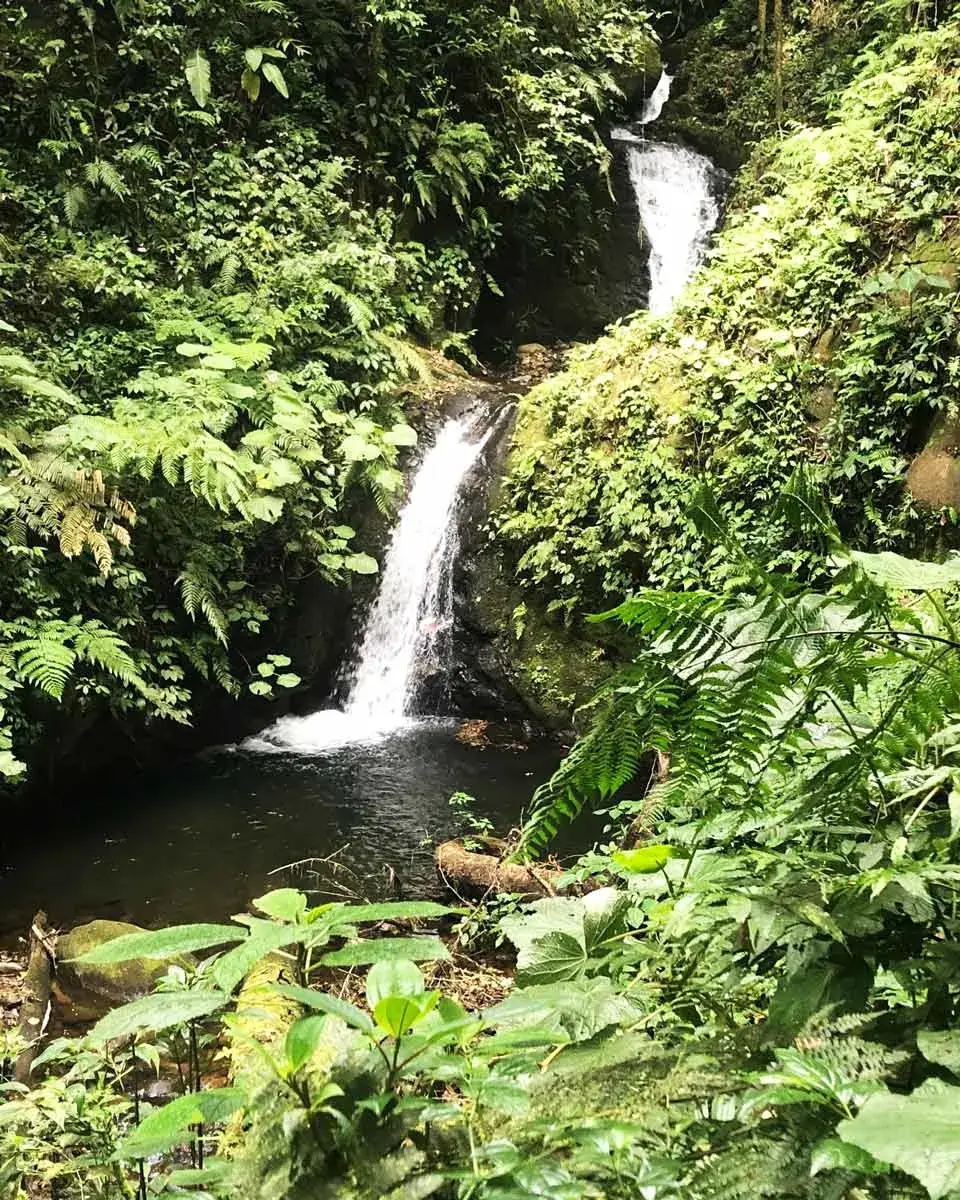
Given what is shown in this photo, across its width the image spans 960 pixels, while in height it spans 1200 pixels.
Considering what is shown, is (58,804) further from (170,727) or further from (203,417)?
(203,417)

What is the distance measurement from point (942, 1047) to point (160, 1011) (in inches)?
33.2

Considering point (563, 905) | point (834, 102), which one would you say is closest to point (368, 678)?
point (563, 905)

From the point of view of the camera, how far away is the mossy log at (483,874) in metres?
4.38

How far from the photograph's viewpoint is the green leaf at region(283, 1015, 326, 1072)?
821 mm

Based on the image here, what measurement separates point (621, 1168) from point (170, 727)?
696 cm

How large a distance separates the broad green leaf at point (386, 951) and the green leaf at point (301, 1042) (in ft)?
0.31

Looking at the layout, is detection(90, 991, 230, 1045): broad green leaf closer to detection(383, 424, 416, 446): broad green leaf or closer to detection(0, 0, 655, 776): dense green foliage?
detection(0, 0, 655, 776): dense green foliage

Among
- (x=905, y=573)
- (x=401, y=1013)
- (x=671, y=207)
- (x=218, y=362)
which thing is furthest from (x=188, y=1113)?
(x=671, y=207)

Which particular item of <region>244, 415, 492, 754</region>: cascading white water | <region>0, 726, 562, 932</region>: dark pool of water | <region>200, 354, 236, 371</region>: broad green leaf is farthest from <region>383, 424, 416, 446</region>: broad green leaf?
<region>0, 726, 562, 932</region>: dark pool of water

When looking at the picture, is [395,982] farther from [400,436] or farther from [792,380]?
[400,436]

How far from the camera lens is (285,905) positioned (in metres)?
1.08

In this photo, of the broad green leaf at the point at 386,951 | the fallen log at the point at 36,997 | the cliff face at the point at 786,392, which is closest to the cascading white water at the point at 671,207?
the cliff face at the point at 786,392

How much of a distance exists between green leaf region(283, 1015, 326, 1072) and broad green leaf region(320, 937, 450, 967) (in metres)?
0.10

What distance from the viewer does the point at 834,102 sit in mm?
8867
